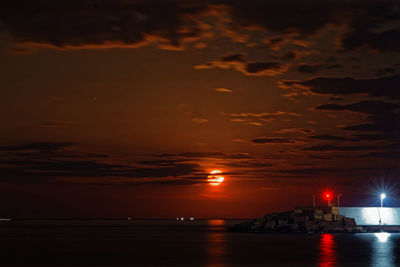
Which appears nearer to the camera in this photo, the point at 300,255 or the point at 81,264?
the point at 81,264

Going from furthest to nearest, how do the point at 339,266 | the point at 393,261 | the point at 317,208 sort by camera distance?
the point at 317,208 < the point at 393,261 < the point at 339,266

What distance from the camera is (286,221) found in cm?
17262

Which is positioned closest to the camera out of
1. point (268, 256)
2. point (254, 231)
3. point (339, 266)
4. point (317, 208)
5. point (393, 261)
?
point (339, 266)

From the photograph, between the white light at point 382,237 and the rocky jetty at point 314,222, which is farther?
the rocky jetty at point 314,222

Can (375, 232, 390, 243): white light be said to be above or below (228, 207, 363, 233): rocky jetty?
below

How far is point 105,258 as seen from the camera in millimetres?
78188

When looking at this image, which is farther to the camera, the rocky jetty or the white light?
the rocky jetty

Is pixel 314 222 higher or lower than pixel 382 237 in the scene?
higher

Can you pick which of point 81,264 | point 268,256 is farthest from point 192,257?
point 81,264

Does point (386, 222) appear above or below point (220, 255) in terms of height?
above

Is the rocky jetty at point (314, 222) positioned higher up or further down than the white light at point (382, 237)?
higher up

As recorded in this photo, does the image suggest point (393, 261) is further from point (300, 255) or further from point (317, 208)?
point (317, 208)

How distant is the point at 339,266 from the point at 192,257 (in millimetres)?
22386

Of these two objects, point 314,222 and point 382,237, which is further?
Result: point 314,222
